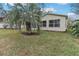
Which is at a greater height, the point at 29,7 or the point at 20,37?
the point at 29,7

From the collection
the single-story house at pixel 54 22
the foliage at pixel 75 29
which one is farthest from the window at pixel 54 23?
the foliage at pixel 75 29

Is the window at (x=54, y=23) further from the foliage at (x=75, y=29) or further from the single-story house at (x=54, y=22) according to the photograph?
the foliage at (x=75, y=29)

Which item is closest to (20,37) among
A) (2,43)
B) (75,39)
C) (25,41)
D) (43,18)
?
(25,41)

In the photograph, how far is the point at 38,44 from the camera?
1.62 meters

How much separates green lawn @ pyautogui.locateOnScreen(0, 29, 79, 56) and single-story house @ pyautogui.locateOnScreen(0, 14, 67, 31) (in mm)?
51

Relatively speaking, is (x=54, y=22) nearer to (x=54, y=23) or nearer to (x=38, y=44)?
(x=54, y=23)

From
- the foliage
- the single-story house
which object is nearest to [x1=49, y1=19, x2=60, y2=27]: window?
the single-story house

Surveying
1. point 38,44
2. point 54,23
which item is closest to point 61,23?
point 54,23

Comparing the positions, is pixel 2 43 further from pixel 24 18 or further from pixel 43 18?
pixel 43 18

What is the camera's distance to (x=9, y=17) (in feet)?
5.33

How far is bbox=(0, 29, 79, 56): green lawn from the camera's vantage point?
1608 millimetres

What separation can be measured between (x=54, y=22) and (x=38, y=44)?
277mm

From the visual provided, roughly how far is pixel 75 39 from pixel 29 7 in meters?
→ 0.57

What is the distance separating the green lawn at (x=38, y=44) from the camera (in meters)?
1.61
